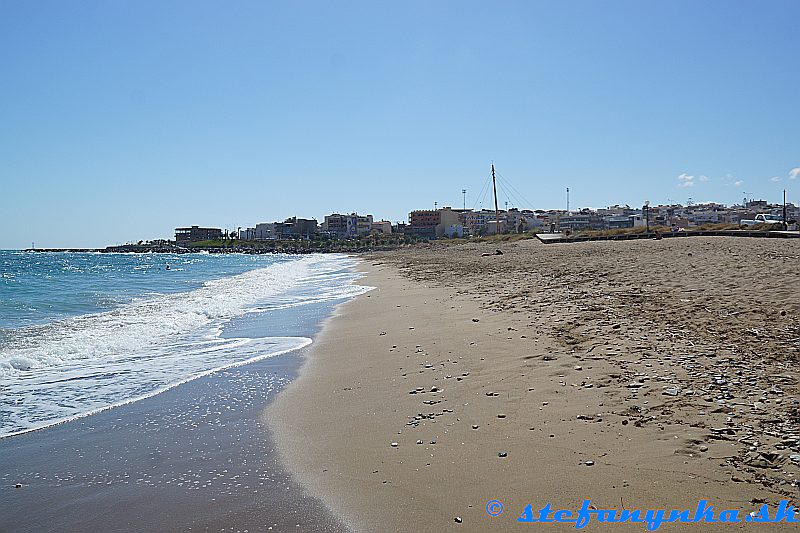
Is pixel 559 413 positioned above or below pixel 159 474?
above

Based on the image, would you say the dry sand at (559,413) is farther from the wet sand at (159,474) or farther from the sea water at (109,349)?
the sea water at (109,349)

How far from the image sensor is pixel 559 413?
204 inches

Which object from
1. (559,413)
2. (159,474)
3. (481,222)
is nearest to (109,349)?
(159,474)

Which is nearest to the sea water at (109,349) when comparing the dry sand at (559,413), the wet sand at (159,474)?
the wet sand at (159,474)

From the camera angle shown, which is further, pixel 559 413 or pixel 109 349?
pixel 109 349

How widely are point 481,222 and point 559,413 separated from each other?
5800 inches

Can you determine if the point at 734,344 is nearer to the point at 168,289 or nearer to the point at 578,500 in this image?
the point at 578,500

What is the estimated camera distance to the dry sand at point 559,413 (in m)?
3.72

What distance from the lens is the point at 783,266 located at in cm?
1259

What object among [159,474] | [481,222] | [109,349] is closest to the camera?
[159,474]

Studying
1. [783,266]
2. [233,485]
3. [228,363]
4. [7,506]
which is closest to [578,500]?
[233,485]

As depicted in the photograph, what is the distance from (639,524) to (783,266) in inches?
448

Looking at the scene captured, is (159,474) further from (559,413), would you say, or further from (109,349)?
(109,349)

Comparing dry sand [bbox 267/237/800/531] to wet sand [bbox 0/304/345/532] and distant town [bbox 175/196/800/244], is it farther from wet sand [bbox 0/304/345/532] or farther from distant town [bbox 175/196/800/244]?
distant town [bbox 175/196/800/244]
